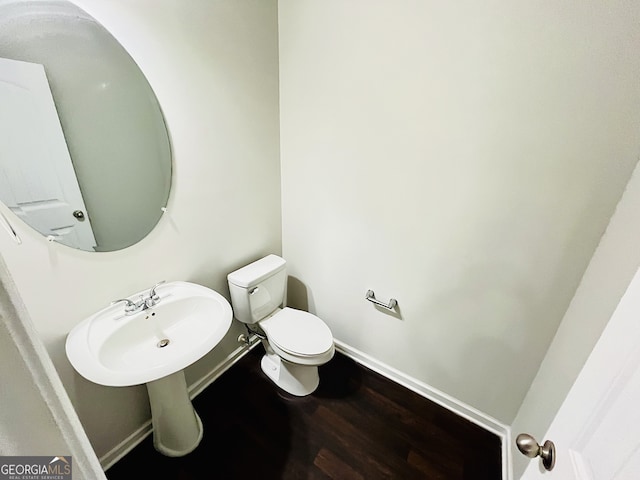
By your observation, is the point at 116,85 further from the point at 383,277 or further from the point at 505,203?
the point at 505,203

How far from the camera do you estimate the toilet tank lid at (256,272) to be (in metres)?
1.51

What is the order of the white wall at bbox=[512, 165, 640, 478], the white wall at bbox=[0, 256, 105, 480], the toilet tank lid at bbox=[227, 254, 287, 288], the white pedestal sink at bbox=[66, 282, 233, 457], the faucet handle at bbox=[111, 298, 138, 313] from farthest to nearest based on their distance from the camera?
the toilet tank lid at bbox=[227, 254, 287, 288]
the faucet handle at bbox=[111, 298, 138, 313]
the white pedestal sink at bbox=[66, 282, 233, 457]
the white wall at bbox=[512, 165, 640, 478]
the white wall at bbox=[0, 256, 105, 480]

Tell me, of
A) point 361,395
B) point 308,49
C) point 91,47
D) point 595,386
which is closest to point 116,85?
point 91,47

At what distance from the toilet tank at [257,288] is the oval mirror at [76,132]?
553 millimetres

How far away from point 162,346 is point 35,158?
83 cm

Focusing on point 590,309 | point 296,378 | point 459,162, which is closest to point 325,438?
point 296,378

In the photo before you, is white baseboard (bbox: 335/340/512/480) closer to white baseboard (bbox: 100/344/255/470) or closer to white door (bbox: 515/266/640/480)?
white baseboard (bbox: 100/344/255/470)

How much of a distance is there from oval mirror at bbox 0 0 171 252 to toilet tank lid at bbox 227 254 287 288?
20.7 inches

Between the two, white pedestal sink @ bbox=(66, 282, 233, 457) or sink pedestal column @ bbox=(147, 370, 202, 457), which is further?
sink pedestal column @ bbox=(147, 370, 202, 457)

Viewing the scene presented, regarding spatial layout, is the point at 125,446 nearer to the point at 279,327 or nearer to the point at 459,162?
the point at 279,327

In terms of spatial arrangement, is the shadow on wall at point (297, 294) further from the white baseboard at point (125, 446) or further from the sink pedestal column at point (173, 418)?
the white baseboard at point (125, 446)

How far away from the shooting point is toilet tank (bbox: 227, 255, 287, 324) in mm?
1521

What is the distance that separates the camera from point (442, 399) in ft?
5.21

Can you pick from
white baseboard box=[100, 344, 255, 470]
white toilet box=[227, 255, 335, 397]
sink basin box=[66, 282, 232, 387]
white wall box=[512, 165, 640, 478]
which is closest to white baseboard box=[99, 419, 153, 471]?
white baseboard box=[100, 344, 255, 470]
